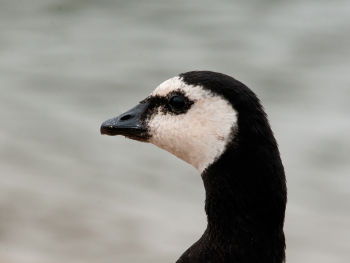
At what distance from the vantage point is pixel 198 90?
3.88 metres

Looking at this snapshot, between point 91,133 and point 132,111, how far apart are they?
4.83 metres

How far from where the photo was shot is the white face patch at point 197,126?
12.3ft

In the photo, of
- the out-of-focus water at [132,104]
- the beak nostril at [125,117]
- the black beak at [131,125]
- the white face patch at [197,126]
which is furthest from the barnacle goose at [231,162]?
the out-of-focus water at [132,104]

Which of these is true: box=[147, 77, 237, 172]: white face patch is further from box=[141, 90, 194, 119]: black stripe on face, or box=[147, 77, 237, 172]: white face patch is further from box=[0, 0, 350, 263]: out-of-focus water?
box=[0, 0, 350, 263]: out-of-focus water

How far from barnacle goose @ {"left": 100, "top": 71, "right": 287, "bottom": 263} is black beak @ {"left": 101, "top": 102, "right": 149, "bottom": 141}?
23 cm

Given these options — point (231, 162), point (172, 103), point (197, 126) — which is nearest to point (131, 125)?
point (172, 103)

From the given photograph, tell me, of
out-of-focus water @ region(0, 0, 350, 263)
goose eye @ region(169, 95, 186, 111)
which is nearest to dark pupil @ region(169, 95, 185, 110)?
goose eye @ region(169, 95, 186, 111)

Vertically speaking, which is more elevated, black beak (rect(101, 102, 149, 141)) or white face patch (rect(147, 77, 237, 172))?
black beak (rect(101, 102, 149, 141))

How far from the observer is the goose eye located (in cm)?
397

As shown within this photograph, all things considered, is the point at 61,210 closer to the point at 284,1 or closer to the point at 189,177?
the point at 189,177

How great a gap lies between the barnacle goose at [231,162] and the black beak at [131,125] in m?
0.23

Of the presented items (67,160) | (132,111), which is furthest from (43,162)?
(132,111)

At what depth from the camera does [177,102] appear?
3.99 meters

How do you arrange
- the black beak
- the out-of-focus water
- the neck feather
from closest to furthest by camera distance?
1. the neck feather
2. the black beak
3. the out-of-focus water
